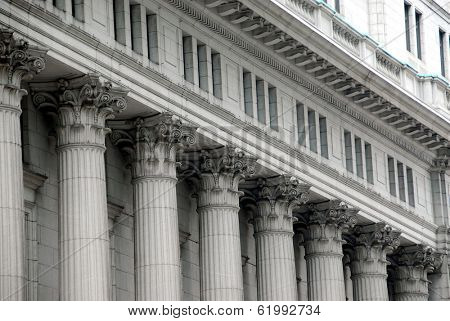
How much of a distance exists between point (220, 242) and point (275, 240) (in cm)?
571

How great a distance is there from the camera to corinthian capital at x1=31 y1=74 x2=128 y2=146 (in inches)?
2507

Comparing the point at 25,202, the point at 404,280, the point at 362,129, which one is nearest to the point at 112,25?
the point at 25,202

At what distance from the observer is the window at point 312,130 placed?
80.2 metres

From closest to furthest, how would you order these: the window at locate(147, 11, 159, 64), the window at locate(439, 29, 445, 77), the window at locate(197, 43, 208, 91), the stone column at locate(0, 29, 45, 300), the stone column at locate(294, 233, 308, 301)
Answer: the stone column at locate(0, 29, 45, 300), the window at locate(147, 11, 159, 64), the window at locate(197, 43, 208, 91), the stone column at locate(294, 233, 308, 301), the window at locate(439, 29, 445, 77)

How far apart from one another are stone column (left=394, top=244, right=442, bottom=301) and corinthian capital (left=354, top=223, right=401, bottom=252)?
162 inches

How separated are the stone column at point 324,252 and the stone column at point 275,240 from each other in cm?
401

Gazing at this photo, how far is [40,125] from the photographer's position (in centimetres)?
6481

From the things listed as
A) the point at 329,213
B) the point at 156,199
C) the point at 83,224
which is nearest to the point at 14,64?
the point at 83,224

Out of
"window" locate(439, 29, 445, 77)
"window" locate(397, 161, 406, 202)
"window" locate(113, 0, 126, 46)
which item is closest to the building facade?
"window" locate(113, 0, 126, 46)

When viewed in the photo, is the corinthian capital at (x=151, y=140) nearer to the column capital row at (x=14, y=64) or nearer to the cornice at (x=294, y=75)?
the cornice at (x=294, y=75)

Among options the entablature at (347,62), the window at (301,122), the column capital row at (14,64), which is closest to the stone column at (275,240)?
the window at (301,122)

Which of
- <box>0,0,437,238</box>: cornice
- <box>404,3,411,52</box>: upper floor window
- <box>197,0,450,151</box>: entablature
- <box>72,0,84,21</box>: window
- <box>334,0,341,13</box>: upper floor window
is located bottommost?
<box>0,0,437,238</box>: cornice

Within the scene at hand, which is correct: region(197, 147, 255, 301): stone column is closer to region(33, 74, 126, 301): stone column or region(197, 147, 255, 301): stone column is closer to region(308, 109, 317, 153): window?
region(308, 109, 317, 153): window
